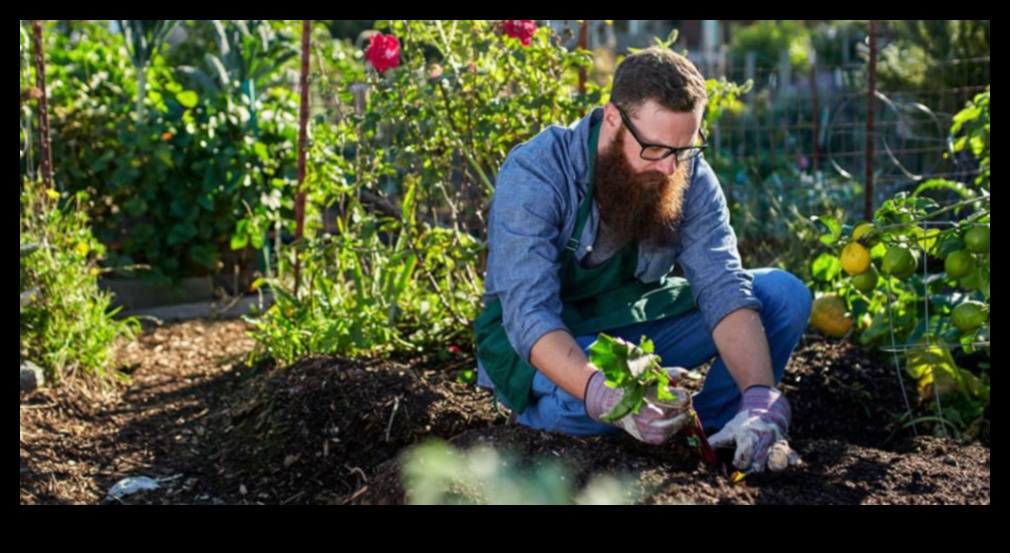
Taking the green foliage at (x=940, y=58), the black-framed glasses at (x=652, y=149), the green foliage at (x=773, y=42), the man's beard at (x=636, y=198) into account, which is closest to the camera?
the black-framed glasses at (x=652, y=149)

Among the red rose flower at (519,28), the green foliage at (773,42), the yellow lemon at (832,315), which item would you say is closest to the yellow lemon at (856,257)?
the yellow lemon at (832,315)

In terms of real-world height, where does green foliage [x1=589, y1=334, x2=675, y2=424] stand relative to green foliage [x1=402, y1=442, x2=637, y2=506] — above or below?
above

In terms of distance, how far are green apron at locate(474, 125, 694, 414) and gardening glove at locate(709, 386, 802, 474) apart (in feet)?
1.47

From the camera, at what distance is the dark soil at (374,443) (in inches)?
97.3

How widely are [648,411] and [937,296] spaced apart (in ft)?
5.56

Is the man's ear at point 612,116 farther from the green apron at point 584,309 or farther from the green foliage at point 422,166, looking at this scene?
the green foliage at point 422,166

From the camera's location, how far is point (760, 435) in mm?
2602

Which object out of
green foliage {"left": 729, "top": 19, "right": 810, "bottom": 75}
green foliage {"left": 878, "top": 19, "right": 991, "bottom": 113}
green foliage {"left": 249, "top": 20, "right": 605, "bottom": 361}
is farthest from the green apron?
green foliage {"left": 729, "top": 19, "right": 810, "bottom": 75}

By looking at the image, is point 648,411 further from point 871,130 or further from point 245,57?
point 245,57

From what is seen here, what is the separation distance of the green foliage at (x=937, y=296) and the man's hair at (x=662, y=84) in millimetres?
434

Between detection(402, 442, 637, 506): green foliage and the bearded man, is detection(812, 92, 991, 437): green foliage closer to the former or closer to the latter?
the bearded man

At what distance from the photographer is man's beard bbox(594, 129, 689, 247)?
2809 mm

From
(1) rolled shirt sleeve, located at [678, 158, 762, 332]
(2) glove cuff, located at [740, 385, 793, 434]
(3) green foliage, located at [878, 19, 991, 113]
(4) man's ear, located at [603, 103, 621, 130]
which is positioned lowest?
(2) glove cuff, located at [740, 385, 793, 434]
